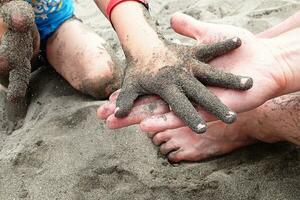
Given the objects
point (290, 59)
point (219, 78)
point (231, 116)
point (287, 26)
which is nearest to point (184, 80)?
point (219, 78)

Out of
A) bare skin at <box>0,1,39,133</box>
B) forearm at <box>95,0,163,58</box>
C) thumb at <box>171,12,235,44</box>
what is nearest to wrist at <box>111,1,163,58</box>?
forearm at <box>95,0,163,58</box>

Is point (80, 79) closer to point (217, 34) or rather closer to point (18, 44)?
point (18, 44)

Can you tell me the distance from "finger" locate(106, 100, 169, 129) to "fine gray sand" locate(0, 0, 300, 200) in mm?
311

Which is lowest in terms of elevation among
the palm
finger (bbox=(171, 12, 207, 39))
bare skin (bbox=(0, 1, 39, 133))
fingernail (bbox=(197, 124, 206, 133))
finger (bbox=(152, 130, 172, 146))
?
finger (bbox=(152, 130, 172, 146))

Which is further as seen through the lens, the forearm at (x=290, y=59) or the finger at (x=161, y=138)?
the finger at (x=161, y=138)

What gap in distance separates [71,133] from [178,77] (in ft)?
2.18

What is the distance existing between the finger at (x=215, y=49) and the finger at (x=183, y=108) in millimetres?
196

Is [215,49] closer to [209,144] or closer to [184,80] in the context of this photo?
[184,80]

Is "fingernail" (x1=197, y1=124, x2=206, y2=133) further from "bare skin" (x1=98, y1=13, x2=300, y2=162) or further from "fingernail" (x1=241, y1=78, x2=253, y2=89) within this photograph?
"fingernail" (x1=241, y1=78, x2=253, y2=89)

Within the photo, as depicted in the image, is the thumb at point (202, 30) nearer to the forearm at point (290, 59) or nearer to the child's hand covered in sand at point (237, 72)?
the child's hand covered in sand at point (237, 72)

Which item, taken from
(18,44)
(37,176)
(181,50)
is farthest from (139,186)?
(18,44)

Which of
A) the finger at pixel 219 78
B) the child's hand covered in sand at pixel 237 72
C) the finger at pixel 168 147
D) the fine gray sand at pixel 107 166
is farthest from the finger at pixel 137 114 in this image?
the finger at pixel 168 147

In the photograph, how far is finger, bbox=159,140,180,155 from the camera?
6.23 feet

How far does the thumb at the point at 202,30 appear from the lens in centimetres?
169
